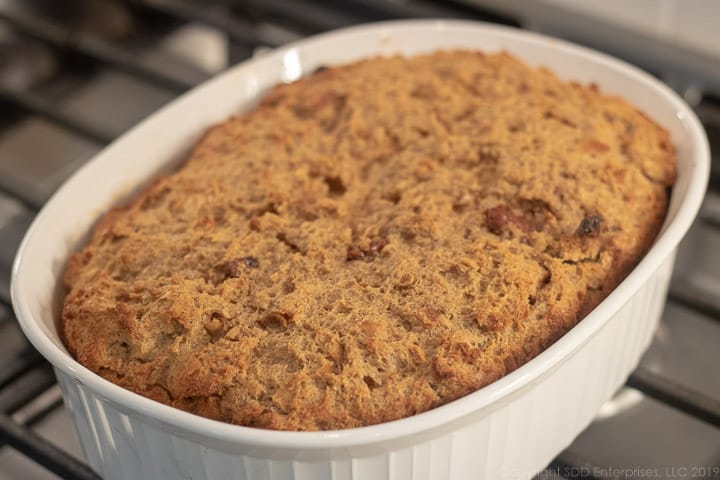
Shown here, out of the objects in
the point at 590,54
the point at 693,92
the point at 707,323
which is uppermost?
the point at 590,54

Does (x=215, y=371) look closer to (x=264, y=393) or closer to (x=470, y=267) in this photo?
(x=264, y=393)

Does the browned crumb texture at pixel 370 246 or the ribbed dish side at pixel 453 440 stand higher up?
the browned crumb texture at pixel 370 246

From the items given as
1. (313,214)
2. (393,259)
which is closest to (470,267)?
(393,259)

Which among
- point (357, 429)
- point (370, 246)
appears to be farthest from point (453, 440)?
point (370, 246)

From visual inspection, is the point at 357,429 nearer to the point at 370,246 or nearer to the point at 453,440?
the point at 453,440
